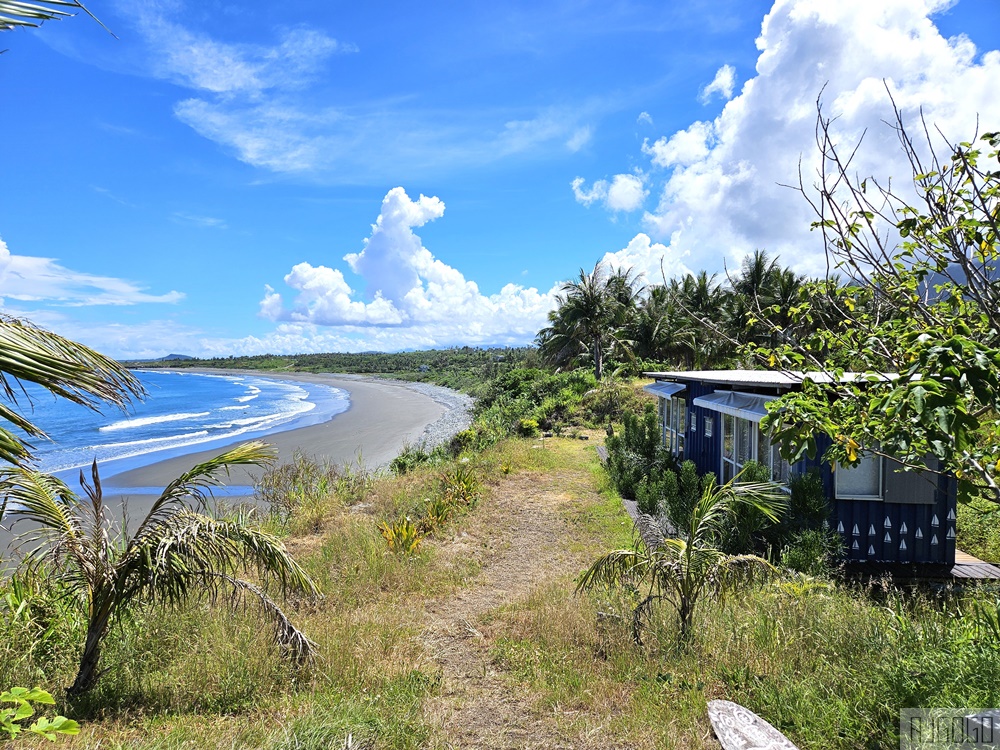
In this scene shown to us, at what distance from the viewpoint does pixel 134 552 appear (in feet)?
14.5

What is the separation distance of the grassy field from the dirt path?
24 mm

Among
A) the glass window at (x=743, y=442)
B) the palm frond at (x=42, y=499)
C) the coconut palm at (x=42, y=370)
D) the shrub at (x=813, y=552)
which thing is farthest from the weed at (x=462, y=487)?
the coconut palm at (x=42, y=370)

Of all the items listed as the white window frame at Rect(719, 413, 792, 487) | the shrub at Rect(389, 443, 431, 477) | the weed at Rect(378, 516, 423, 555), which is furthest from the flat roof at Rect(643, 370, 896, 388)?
the shrub at Rect(389, 443, 431, 477)

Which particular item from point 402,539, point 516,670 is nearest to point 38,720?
point 516,670

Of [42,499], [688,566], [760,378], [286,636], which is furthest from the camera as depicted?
[760,378]

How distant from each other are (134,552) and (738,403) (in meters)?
8.14

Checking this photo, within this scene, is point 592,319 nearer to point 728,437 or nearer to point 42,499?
point 728,437

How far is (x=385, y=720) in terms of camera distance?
3982 millimetres

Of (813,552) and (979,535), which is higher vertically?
(813,552)

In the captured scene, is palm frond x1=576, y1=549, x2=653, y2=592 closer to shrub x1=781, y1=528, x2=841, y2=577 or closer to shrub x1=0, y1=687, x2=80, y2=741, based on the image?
shrub x1=781, y1=528, x2=841, y2=577

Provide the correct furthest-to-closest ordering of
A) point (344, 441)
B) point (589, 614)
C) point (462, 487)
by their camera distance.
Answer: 1. point (344, 441)
2. point (462, 487)
3. point (589, 614)

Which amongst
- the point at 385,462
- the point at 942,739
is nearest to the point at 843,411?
the point at 942,739

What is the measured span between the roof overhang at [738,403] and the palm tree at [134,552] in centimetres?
628

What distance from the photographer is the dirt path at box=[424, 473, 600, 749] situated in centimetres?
411
